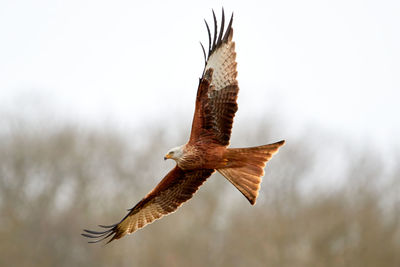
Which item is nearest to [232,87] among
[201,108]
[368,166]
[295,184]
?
[201,108]

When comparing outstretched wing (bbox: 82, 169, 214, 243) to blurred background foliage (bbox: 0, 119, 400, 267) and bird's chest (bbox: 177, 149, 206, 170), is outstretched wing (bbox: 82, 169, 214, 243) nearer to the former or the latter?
bird's chest (bbox: 177, 149, 206, 170)

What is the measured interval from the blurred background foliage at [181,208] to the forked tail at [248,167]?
16.9m

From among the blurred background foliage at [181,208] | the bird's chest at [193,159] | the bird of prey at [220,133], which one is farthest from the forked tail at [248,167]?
the blurred background foliage at [181,208]

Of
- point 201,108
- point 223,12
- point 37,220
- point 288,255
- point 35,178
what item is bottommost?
point 201,108

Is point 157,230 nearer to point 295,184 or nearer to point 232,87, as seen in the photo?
point 295,184

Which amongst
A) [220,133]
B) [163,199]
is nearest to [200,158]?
[220,133]

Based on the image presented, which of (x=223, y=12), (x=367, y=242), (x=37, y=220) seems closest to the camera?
(x=223, y=12)

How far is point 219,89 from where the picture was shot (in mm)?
9727

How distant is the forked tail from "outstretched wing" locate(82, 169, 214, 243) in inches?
34.0

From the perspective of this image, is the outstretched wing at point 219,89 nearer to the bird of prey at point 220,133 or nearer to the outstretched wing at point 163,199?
the bird of prey at point 220,133

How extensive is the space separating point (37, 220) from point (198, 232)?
261 inches

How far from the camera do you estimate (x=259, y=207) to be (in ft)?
99.1

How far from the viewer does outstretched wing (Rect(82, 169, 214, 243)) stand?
34.9 feet

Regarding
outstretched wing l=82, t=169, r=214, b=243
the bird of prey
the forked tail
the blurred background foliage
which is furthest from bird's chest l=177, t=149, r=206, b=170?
the blurred background foliage
